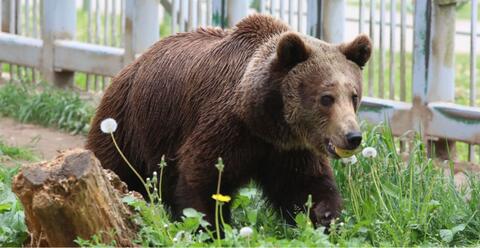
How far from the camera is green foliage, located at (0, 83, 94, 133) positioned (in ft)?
35.9

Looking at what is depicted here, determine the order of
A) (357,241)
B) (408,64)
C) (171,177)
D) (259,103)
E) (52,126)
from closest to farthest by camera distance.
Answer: (357,241) < (259,103) < (171,177) < (52,126) < (408,64)

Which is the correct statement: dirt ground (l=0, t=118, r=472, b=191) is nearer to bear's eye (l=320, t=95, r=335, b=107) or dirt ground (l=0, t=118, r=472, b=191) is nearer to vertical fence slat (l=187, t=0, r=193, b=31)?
vertical fence slat (l=187, t=0, r=193, b=31)

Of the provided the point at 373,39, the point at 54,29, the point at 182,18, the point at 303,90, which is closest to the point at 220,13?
the point at 182,18

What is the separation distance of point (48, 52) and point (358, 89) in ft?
20.8

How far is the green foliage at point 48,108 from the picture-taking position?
10.9m

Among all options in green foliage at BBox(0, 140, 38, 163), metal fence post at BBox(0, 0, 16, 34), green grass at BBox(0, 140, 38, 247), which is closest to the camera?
green grass at BBox(0, 140, 38, 247)

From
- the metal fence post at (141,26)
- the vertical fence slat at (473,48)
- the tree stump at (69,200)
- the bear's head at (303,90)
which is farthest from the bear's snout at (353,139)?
the metal fence post at (141,26)

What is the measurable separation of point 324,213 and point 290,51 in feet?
3.08

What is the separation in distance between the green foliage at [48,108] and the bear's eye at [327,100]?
4.65 meters

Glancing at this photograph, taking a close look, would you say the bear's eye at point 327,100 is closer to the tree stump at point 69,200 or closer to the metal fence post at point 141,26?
the tree stump at point 69,200

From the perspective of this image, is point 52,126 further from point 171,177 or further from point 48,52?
point 171,177

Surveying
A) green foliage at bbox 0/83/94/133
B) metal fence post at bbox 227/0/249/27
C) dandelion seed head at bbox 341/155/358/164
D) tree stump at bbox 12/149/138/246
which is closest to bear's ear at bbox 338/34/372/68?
dandelion seed head at bbox 341/155/358/164

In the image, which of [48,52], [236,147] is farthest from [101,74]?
[236,147]

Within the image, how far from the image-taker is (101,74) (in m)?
11.8
